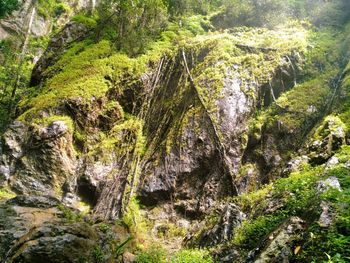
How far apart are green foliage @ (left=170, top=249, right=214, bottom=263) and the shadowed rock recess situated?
5 cm

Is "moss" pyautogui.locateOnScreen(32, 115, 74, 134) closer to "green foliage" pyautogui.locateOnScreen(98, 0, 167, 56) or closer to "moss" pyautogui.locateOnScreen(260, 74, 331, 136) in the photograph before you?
"green foliage" pyautogui.locateOnScreen(98, 0, 167, 56)

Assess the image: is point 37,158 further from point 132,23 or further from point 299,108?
point 299,108

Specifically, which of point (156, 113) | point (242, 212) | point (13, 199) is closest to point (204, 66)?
point (156, 113)

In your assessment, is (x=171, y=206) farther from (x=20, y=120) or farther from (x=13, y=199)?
(x=20, y=120)

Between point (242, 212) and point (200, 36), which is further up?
point (200, 36)

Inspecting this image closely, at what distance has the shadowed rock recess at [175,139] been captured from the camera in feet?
26.2

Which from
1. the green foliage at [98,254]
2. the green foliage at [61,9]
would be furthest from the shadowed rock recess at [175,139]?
the green foliage at [61,9]

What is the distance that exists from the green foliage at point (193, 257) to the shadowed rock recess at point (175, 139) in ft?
0.16

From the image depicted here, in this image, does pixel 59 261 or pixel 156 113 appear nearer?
pixel 59 261

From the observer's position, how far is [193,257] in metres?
8.57

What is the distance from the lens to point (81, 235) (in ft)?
25.7

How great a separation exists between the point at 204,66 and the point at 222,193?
6034 mm

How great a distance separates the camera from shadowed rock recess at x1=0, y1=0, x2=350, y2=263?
7988 mm

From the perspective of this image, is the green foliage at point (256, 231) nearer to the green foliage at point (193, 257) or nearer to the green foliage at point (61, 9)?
the green foliage at point (193, 257)
